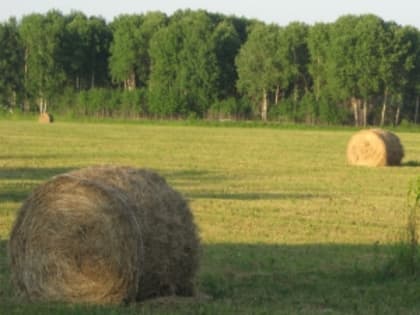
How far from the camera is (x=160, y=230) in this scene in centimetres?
1160

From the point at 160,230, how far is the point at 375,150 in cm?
2831

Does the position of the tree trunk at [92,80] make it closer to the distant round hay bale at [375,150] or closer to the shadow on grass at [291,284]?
the distant round hay bale at [375,150]

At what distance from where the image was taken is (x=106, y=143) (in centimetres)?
4969

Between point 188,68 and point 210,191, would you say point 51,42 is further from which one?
point 210,191

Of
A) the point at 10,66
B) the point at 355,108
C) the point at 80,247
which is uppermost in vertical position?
the point at 10,66

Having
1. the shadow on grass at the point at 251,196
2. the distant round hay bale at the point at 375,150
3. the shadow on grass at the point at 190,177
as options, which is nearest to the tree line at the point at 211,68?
the distant round hay bale at the point at 375,150

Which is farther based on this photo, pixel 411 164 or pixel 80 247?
pixel 411 164

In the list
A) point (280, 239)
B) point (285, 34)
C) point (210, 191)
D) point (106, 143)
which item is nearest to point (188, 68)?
point (285, 34)

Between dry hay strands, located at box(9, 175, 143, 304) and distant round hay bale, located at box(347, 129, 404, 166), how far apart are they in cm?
2831

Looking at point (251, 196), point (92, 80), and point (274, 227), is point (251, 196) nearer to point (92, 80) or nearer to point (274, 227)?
point (274, 227)

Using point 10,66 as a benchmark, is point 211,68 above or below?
above

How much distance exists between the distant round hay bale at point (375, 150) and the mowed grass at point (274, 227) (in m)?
0.76

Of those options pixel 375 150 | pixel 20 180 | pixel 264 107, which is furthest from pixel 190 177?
pixel 264 107

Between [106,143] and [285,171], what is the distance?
17.5 m
